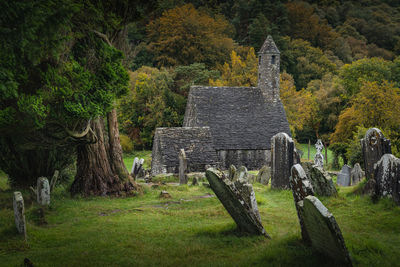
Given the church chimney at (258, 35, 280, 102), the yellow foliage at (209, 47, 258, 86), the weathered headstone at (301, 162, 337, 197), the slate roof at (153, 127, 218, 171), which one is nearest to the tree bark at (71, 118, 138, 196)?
the weathered headstone at (301, 162, 337, 197)

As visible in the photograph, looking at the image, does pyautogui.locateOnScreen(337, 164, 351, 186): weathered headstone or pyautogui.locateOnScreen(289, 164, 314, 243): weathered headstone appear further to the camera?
pyautogui.locateOnScreen(337, 164, 351, 186): weathered headstone

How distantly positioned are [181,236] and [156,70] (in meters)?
39.3

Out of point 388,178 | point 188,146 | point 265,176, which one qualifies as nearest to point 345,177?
point 265,176

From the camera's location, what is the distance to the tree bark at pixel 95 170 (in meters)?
15.4

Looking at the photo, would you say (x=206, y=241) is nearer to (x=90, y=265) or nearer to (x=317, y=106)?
(x=90, y=265)

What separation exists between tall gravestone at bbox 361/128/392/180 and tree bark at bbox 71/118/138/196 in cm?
901

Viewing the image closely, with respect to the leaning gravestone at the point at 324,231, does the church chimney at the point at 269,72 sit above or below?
above

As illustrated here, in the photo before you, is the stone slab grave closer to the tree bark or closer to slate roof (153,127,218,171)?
the tree bark

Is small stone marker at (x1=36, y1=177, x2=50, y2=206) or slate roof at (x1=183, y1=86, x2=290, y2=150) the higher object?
→ slate roof at (x1=183, y1=86, x2=290, y2=150)

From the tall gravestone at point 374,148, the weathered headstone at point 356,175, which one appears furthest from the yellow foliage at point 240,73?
the tall gravestone at point 374,148

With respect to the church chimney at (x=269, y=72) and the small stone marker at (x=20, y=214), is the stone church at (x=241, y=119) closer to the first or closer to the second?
the church chimney at (x=269, y=72)

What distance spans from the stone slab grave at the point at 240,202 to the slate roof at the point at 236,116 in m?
22.4

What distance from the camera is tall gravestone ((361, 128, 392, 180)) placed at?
13102mm

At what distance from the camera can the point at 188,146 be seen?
89.6 ft
